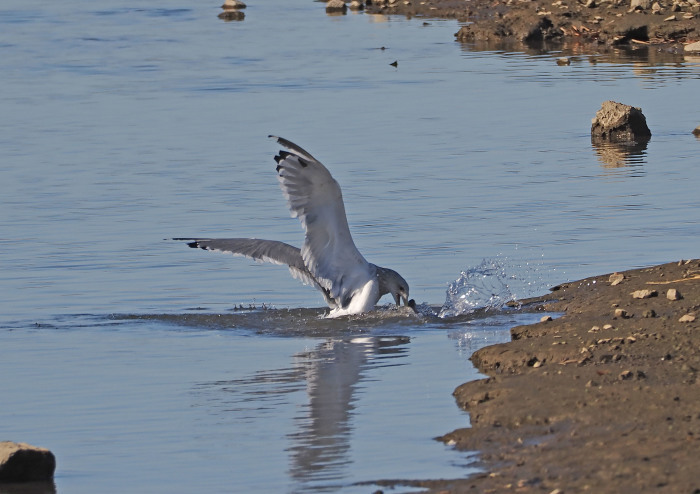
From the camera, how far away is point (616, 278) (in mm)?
11586

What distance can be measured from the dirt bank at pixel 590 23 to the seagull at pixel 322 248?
21.6 meters

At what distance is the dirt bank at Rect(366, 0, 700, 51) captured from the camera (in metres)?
32.4

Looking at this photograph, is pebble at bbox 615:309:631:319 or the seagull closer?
pebble at bbox 615:309:631:319

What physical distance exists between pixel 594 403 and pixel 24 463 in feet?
9.27

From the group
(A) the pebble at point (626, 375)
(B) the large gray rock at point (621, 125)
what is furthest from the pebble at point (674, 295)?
(B) the large gray rock at point (621, 125)

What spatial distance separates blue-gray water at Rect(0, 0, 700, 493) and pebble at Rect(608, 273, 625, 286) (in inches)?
25.2

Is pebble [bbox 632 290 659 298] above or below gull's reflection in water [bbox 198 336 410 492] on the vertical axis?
above

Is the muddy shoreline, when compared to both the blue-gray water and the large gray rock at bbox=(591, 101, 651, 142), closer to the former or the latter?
the blue-gray water

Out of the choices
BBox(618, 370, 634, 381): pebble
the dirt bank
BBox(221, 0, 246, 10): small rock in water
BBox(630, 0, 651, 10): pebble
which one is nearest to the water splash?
BBox(618, 370, 634, 381): pebble

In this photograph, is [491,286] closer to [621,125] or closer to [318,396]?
[318,396]

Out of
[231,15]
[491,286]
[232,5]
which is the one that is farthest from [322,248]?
[232,5]

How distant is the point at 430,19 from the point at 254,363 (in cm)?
3252

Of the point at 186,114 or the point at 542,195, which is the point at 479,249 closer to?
the point at 542,195

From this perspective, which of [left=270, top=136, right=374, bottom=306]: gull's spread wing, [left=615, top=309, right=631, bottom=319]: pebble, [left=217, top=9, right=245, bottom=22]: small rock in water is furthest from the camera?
[left=217, top=9, right=245, bottom=22]: small rock in water
